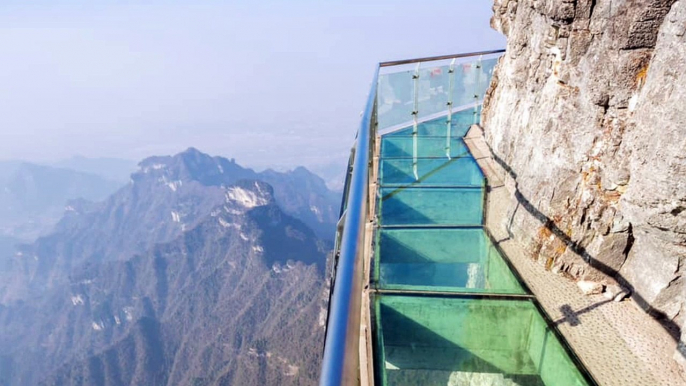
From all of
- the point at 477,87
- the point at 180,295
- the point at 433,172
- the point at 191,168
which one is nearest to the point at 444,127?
the point at 477,87

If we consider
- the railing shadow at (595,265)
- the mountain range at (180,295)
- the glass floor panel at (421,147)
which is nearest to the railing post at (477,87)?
the glass floor panel at (421,147)

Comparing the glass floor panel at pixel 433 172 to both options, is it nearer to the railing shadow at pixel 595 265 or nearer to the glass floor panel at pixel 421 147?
the glass floor panel at pixel 421 147

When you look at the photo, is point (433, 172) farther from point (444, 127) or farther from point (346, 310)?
point (346, 310)

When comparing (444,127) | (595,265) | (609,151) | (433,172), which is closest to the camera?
(595,265)

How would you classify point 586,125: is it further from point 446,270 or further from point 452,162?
point 452,162

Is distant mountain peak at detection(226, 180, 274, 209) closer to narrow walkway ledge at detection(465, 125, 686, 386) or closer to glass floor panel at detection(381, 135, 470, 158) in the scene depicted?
glass floor panel at detection(381, 135, 470, 158)
